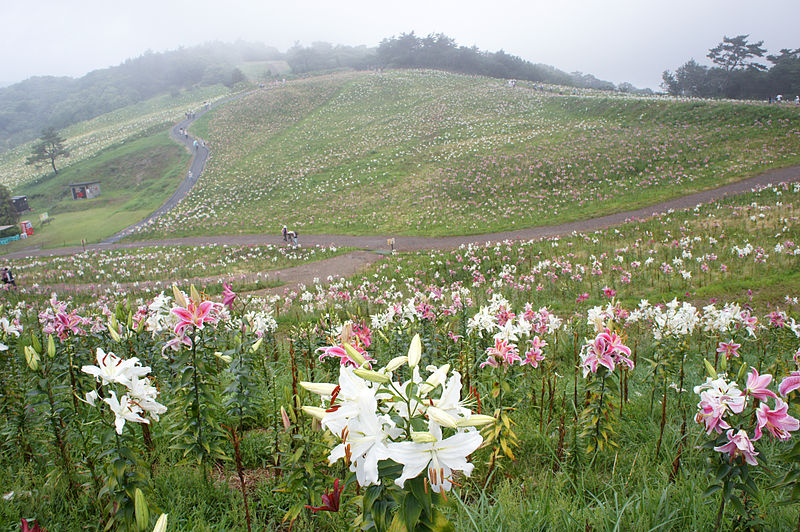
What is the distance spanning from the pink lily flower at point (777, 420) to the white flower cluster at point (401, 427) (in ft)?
4.60

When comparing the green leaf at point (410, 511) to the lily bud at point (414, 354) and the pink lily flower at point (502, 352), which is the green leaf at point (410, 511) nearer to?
the lily bud at point (414, 354)

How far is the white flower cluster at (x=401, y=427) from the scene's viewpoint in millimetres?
1167

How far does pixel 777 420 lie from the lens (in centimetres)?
178

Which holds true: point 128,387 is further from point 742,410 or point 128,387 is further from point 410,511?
point 742,410

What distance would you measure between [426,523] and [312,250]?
17.1m

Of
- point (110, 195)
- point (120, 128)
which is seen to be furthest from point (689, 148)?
point (120, 128)

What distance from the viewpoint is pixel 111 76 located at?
121875 mm

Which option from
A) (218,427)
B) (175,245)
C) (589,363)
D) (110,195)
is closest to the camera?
(589,363)

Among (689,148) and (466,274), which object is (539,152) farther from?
(466,274)

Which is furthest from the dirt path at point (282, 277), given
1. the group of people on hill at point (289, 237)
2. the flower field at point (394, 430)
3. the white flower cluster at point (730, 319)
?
the white flower cluster at point (730, 319)

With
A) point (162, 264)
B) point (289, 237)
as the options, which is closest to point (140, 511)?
point (162, 264)

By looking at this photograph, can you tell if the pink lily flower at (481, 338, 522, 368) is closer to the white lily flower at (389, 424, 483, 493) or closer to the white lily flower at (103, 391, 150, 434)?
the white lily flower at (389, 424, 483, 493)

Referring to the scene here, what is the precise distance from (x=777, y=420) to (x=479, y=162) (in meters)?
26.4

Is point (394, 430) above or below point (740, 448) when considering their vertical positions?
above
